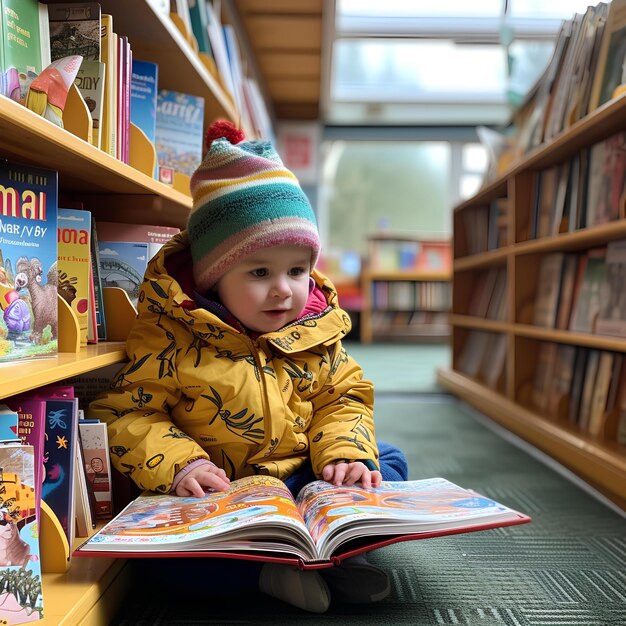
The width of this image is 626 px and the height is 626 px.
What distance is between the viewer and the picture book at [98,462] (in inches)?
37.1

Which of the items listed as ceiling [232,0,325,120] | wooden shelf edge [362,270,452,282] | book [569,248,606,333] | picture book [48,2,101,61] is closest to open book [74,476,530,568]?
picture book [48,2,101,61]

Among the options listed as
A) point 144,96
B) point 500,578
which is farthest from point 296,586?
point 144,96

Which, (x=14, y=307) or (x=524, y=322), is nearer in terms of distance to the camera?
(x=14, y=307)

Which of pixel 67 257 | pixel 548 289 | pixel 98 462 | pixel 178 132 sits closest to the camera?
pixel 98 462

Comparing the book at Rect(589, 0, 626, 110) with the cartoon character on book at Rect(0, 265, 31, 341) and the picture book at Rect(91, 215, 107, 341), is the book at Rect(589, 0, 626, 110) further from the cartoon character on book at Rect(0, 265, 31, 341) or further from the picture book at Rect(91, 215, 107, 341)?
the cartoon character on book at Rect(0, 265, 31, 341)

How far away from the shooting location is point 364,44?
4852 mm

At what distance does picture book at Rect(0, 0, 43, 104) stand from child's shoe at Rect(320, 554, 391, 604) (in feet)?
2.39

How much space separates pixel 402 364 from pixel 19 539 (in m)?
3.31

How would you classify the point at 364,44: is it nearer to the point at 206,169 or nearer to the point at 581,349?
the point at 581,349

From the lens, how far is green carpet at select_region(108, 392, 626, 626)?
2.83 ft

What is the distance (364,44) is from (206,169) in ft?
13.6

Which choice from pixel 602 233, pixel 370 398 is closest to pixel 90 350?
pixel 370 398

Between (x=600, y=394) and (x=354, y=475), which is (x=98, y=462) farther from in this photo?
(x=600, y=394)

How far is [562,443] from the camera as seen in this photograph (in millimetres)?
1630
